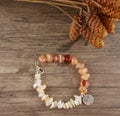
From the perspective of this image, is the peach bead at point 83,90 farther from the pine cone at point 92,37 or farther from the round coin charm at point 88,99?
the pine cone at point 92,37

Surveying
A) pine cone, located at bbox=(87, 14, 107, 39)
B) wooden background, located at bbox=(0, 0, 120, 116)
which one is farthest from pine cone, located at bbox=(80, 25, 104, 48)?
wooden background, located at bbox=(0, 0, 120, 116)

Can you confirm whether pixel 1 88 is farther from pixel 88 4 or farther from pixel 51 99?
pixel 88 4

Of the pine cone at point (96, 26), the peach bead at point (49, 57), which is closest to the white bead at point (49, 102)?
the peach bead at point (49, 57)

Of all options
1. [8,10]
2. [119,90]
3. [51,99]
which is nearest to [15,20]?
[8,10]

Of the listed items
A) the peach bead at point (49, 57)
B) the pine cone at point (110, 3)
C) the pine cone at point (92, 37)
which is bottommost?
→ the peach bead at point (49, 57)

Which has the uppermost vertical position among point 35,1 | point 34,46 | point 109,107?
point 35,1

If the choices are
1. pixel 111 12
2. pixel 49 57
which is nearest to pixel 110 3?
pixel 111 12

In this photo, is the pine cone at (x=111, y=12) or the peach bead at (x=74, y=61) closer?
the pine cone at (x=111, y=12)
